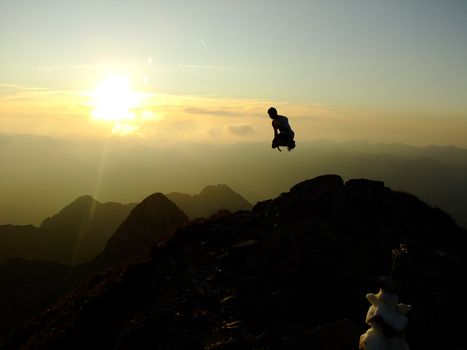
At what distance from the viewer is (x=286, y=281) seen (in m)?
15.4

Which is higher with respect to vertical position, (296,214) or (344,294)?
(296,214)

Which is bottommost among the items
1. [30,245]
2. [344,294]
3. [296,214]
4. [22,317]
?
[30,245]

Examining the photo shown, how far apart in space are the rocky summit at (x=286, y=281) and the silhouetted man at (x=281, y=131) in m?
2.84

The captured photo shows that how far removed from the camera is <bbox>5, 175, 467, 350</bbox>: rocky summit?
13.0 metres

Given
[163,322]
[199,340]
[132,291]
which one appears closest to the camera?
[199,340]

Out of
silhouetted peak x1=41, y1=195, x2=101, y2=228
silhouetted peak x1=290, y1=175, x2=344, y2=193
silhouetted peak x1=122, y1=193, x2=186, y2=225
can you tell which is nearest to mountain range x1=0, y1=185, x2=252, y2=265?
silhouetted peak x1=41, y1=195, x2=101, y2=228

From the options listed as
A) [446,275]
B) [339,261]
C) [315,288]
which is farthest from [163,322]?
[446,275]

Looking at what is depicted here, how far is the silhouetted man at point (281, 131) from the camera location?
65.1 ft

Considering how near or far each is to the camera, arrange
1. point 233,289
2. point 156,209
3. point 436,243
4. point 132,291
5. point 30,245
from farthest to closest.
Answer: point 30,245, point 156,209, point 436,243, point 132,291, point 233,289

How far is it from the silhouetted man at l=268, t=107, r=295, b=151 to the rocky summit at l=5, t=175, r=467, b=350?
9.32ft

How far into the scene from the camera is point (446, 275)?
15812 mm

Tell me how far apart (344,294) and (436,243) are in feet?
24.2

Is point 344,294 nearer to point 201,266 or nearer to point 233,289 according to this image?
point 233,289

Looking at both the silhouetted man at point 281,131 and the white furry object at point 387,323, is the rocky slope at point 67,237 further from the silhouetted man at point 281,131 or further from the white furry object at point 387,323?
the white furry object at point 387,323
